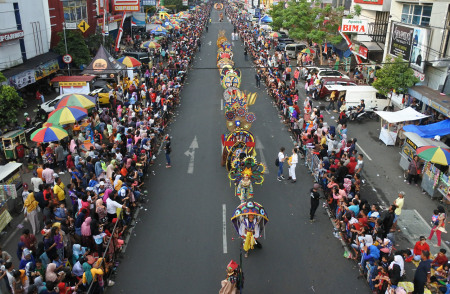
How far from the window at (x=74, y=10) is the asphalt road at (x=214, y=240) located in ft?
65.4

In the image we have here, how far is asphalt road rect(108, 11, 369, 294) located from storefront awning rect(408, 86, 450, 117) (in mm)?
7277

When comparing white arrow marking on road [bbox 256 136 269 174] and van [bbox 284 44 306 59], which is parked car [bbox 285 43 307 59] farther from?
white arrow marking on road [bbox 256 136 269 174]

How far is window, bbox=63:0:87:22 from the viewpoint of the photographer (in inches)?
1255

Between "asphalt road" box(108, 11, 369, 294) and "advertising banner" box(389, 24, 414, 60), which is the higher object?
"advertising banner" box(389, 24, 414, 60)

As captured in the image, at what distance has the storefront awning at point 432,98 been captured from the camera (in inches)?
713

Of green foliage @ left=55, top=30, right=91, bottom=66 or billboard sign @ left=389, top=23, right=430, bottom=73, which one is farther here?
green foliage @ left=55, top=30, right=91, bottom=66

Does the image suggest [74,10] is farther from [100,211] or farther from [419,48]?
[100,211]

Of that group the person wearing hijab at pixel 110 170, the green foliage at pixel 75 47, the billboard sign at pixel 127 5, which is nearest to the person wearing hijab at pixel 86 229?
the person wearing hijab at pixel 110 170

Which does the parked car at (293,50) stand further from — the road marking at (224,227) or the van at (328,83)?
the road marking at (224,227)

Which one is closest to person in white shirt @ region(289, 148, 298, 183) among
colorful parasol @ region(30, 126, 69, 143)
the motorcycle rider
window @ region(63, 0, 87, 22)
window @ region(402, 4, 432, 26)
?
colorful parasol @ region(30, 126, 69, 143)

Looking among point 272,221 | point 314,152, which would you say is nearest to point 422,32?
point 314,152

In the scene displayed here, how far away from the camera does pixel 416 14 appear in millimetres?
23359

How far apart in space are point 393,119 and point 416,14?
29.4 feet

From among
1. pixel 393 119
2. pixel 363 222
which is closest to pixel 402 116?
pixel 393 119
